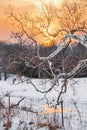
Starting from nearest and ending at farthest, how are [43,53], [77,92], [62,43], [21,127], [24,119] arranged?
[62,43], [21,127], [24,119], [43,53], [77,92]

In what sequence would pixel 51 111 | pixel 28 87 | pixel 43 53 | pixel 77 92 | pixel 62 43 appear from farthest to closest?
1. pixel 28 87
2. pixel 77 92
3. pixel 43 53
4. pixel 51 111
5. pixel 62 43

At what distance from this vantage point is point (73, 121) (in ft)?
60.1

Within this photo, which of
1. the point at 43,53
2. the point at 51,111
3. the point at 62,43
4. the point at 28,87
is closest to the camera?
the point at 62,43

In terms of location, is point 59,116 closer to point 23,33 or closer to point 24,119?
point 24,119

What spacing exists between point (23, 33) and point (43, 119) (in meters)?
3.83

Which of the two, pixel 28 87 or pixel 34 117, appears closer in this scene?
pixel 34 117

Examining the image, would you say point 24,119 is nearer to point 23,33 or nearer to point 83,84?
point 23,33

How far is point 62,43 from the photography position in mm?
15586

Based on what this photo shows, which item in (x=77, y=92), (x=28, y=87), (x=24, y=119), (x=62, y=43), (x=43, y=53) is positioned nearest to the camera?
(x=62, y=43)

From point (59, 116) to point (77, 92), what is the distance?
13898 mm

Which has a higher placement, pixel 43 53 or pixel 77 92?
pixel 43 53

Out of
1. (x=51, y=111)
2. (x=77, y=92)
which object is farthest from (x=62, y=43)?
(x=77, y=92)

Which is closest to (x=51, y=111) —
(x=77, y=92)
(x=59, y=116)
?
(x=59, y=116)

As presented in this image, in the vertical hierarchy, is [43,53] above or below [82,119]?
above
